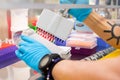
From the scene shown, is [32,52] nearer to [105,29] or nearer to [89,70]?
[89,70]

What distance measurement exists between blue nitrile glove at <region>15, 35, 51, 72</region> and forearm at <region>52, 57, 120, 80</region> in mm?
137

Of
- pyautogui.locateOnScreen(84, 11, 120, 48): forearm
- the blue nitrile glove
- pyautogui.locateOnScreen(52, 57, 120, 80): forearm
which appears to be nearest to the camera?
pyautogui.locateOnScreen(52, 57, 120, 80): forearm

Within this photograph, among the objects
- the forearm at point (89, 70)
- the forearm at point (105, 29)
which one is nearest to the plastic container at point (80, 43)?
the forearm at point (105, 29)

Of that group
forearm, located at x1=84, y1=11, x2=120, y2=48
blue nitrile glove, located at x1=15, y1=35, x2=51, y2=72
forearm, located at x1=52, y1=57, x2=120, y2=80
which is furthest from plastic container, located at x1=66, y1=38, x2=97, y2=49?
forearm, located at x1=52, y1=57, x2=120, y2=80

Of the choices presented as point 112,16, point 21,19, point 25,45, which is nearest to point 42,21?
point 25,45

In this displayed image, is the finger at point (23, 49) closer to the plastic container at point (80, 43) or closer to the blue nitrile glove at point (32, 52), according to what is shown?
the blue nitrile glove at point (32, 52)

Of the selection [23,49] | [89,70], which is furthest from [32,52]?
[89,70]

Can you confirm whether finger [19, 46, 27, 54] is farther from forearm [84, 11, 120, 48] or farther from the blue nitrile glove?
forearm [84, 11, 120, 48]

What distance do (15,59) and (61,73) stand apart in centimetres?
72

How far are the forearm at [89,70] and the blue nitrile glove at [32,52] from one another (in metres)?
0.14

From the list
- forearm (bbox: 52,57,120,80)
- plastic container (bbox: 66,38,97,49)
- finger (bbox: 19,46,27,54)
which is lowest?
plastic container (bbox: 66,38,97,49)

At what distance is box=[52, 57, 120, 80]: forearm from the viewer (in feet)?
2.46

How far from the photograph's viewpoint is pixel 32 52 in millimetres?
966

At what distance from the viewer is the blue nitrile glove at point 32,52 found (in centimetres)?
93
